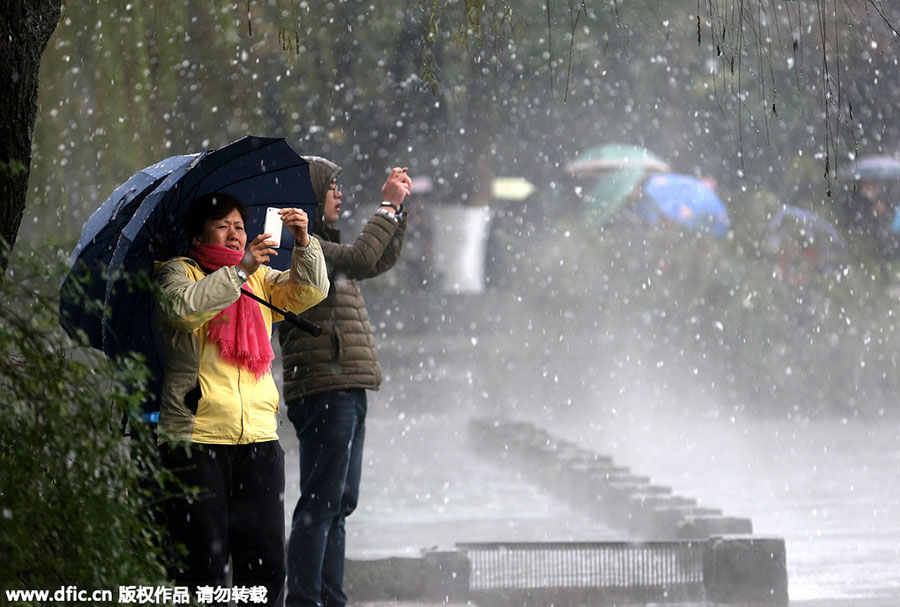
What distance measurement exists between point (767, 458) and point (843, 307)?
234 inches

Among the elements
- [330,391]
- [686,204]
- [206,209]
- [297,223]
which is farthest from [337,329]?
[686,204]

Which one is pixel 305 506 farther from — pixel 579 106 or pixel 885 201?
pixel 885 201

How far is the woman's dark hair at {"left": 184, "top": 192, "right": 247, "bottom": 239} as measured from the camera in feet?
10.3

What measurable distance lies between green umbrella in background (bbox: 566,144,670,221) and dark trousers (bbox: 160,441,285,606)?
17636 mm

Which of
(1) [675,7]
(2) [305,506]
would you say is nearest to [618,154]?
(1) [675,7]

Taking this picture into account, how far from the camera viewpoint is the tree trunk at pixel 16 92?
8.36ft

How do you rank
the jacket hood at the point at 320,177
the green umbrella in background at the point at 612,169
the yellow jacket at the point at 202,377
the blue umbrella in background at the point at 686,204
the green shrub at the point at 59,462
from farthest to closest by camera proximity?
the green umbrella in background at the point at 612,169, the blue umbrella in background at the point at 686,204, the jacket hood at the point at 320,177, the yellow jacket at the point at 202,377, the green shrub at the point at 59,462

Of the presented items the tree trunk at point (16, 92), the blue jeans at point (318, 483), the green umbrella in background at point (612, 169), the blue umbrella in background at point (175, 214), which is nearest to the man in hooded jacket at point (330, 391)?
the blue jeans at point (318, 483)

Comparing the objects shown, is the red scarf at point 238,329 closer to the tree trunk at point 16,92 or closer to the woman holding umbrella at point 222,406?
the woman holding umbrella at point 222,406

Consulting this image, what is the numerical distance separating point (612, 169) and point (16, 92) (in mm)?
18890

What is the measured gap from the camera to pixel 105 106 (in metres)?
6.63

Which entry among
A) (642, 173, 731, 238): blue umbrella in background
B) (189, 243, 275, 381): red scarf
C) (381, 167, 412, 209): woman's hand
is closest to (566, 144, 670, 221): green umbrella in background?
(642, 173, 731, 238): blue umbrella in background

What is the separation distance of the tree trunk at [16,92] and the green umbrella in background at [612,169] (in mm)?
18063

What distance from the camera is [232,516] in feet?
10.1
